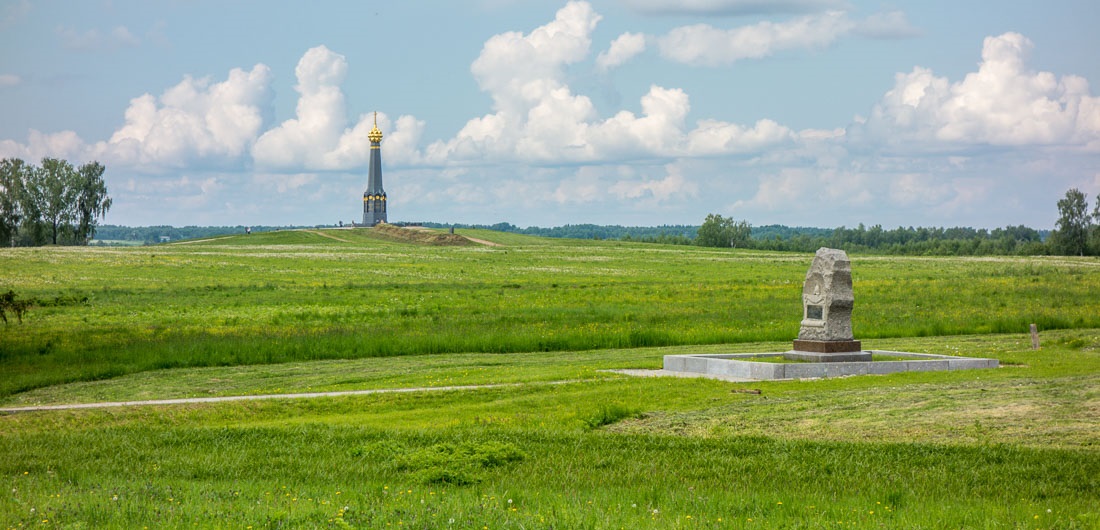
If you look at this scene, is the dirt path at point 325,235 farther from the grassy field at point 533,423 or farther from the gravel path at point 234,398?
the gravel path at point 234,398

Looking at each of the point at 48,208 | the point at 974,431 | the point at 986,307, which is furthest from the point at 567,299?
the point at 48,208

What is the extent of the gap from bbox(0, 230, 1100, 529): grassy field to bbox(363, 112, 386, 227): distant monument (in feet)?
426

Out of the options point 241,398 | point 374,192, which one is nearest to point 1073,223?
point 374,192

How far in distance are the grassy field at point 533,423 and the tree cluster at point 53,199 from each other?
9501 centimetres

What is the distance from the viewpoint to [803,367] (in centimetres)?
2717

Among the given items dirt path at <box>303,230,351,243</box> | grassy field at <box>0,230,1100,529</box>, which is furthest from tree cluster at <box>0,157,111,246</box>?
grassy field at <box>0,230,1100,529</box>

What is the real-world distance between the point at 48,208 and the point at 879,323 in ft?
402

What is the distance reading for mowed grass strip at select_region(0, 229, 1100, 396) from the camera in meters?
35.2

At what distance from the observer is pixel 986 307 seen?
48281mm

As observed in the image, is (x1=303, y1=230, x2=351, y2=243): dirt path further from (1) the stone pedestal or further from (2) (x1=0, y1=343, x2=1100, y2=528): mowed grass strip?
(2) (x1=0, y1=343, x2=1100, y2=528): mowed grass strip

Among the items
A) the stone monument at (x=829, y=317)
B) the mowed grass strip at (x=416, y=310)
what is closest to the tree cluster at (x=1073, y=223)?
the mowed grass strip at (x=416, y=310)

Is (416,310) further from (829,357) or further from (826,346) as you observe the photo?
(829,357)

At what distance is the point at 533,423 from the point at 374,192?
164 meters

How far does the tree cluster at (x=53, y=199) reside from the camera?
5290 inches
